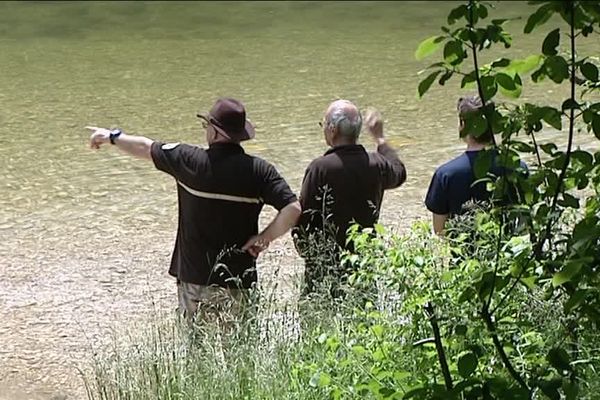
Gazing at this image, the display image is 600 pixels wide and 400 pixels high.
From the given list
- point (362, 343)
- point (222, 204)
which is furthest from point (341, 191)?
point (362, 343)

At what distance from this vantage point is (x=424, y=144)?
10.7 meters

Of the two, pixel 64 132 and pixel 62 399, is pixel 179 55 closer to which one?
pixel 64 132

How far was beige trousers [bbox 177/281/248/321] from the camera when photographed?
425 cm

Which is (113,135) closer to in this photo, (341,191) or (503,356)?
(341,191)

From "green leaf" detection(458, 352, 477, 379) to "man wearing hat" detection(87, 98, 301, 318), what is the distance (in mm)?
2445

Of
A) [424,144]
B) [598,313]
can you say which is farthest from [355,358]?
[424,144]

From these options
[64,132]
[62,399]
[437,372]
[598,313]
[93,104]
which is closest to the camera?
[598,313]

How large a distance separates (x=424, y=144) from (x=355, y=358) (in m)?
7.95

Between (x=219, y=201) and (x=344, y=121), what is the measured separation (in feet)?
2.39

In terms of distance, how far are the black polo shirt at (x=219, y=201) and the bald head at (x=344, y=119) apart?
1.36ft

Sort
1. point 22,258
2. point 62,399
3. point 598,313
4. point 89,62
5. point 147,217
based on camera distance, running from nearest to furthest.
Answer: point 598,313 < point 62,399 < point 22,258 < point 147,217 < point 89,62

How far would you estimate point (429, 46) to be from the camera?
2098 millimetres

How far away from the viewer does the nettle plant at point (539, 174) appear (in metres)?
2.02

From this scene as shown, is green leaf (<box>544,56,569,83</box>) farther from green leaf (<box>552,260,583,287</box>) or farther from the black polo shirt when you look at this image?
the black polo shirt
